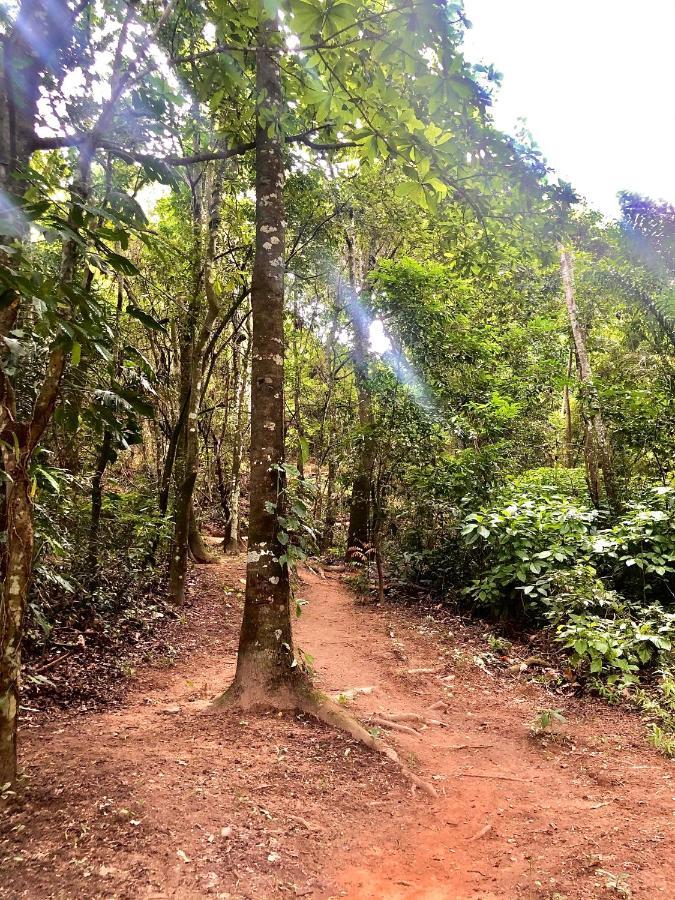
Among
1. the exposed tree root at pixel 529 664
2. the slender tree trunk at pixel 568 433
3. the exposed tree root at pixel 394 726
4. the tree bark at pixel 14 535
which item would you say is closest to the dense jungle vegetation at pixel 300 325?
the tree bark at pixel 14 535

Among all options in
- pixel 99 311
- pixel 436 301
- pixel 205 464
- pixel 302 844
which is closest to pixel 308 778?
pixel 302 844

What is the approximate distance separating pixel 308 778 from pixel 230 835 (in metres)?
0.82

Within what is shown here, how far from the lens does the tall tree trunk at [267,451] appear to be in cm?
421

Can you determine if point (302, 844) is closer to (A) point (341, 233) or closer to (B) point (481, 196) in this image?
(B) point (481, 196)

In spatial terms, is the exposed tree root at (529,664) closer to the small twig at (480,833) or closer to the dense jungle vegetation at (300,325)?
the dense jungle vegetation at (300,325)

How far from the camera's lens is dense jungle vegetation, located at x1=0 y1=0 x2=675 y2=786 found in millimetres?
2496

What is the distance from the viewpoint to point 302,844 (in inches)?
109

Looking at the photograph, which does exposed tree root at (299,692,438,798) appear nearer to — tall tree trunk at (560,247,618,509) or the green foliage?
the green foliage

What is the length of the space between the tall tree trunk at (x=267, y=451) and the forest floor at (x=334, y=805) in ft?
1.15

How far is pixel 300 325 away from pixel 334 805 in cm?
1356

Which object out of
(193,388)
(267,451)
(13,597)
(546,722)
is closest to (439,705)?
(546,722)

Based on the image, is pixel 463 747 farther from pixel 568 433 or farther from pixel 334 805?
pixel 568 433

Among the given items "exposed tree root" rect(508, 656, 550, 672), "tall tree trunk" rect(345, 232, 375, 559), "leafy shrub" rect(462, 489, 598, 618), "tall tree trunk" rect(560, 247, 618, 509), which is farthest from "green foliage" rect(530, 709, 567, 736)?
"tall tree trunk" rect(345, 232, 375, 559)

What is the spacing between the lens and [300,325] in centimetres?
1528
